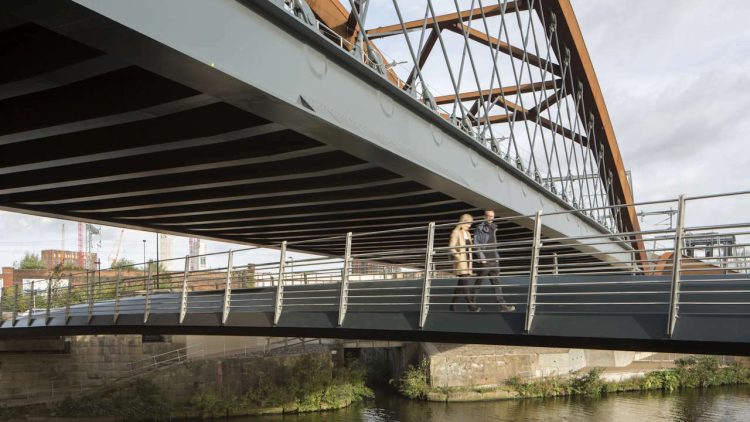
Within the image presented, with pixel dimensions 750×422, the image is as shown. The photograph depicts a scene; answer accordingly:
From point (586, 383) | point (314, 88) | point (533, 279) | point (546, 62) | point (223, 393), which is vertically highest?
point (546, 62)

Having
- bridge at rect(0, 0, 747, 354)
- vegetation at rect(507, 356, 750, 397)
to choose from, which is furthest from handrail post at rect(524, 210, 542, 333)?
vegetation at rect(507, 356, 750, 397)

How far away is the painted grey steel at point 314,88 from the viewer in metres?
7.26

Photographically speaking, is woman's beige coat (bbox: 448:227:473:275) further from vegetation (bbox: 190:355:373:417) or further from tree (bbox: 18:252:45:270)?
tree (bbox: 18:252:45:270)

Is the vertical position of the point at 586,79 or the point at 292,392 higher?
the point at 586,79

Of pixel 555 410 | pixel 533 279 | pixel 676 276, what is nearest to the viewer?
pixel 676 276

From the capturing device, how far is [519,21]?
65.9 feet

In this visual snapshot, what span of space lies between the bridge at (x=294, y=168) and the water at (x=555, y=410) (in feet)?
26.0

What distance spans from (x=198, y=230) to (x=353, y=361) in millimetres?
9475

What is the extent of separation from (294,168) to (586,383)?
2096cm

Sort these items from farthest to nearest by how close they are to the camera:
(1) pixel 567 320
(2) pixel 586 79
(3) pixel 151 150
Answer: (2) pixel 586 79
(3) pixel 151 150
(1) pixel 567 320

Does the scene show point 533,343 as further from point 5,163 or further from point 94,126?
point 5,163

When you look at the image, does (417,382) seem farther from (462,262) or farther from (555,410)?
(462,262)

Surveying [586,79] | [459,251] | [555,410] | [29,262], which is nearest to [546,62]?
[586,79]

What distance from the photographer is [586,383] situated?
29.2 metres
